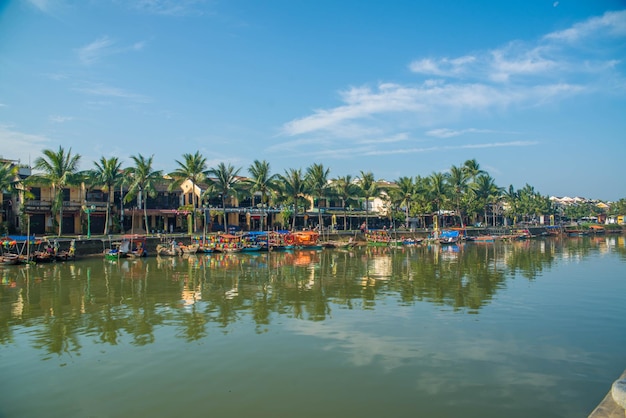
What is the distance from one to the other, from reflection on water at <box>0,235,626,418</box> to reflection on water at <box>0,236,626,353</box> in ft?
0.36

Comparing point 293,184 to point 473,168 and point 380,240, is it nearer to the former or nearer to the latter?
point 380,240

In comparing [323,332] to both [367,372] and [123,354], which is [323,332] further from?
[123,354]

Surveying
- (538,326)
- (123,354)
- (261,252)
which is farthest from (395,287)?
(261,252)

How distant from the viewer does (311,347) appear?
41.4 ft

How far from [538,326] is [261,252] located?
3224 cm

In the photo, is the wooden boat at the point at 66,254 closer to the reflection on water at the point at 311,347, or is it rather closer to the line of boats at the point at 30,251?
the line of boats at the point at 30,251

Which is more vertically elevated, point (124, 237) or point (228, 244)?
point (124, 237)

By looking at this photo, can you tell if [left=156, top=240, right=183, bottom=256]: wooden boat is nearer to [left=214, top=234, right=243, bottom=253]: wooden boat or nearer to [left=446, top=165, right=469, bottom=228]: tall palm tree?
[left=214, top=234, right=243, bottom=253]: wooden boat

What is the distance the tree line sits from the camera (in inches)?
1585

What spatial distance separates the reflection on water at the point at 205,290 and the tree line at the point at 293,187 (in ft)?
31.8

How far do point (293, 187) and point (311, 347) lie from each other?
43.1 meters

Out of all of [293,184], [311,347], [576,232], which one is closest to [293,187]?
[293,184]

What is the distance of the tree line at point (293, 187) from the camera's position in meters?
40.2

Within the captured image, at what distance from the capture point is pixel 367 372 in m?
10.7
